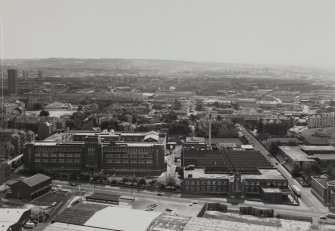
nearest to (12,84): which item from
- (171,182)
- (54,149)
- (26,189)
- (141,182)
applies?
(54,149)

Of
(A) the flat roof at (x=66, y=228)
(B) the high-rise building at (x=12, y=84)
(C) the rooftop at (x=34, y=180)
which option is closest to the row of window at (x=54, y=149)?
(C) the rooftop at (x=34, y=180)

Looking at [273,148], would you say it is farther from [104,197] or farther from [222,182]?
[104,197]

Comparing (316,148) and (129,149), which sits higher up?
(129,149)

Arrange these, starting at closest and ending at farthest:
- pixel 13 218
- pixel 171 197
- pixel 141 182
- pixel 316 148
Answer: pixel 13 218, pixel 171 197, pixel 141 182, pixel 316 148

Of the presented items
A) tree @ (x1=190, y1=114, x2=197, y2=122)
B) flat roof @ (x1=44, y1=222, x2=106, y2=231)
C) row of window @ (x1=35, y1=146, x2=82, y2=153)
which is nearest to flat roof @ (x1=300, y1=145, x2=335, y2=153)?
row of window @ (x1=35, y1=146, x2=82, y2=153)

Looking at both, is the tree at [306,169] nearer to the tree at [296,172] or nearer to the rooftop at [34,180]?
the tree at [296,172]
